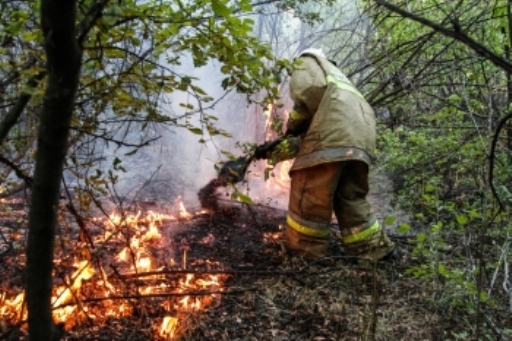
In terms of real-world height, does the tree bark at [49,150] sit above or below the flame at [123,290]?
above

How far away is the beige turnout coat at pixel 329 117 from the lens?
12.3ft

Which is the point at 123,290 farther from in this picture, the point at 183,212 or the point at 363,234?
the point at 363,234

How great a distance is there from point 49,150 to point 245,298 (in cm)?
240

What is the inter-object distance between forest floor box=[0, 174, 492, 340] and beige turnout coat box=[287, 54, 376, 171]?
1.00m

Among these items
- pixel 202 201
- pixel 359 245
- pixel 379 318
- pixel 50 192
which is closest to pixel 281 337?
pixel 379 318

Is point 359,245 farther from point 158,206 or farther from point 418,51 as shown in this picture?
point 158,206

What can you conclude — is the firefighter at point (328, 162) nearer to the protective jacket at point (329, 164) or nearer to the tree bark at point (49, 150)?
the protective jacket at point (329, 164)

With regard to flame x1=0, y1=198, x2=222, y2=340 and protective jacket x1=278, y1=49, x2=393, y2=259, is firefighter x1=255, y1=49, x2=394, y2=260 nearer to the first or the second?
protective jacket x1=278, y1=49, x2=393, y2=259

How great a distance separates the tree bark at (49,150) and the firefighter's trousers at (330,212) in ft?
9.31

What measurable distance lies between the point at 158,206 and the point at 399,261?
3.06 metres

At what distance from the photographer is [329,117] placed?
12.5 ft

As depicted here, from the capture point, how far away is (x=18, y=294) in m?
2.66

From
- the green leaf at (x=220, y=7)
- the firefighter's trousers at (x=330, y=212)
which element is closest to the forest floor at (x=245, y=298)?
the firefighter's trousers at (x=330, y=212)

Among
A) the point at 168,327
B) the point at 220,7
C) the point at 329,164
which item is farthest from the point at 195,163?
the point at 220,7
